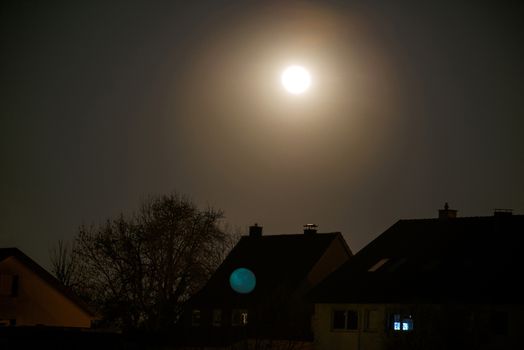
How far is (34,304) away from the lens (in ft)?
209

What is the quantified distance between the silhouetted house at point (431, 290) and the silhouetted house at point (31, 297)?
610 inches

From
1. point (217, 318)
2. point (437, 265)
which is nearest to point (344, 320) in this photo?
point (437, 265)

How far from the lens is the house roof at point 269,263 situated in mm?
75875

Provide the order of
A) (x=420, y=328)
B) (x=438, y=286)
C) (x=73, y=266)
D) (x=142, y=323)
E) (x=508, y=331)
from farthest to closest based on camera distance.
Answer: (x=73, y=266) < (x=142, y=323) < (x=438, y=286) < (x=508, y=331) < (x=420, y=328)

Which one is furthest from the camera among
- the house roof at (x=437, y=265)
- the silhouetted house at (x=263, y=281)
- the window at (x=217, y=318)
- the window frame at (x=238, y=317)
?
the window at (x=217, y=318)

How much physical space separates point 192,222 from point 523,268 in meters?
30.9

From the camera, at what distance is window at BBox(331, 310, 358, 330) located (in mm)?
60719

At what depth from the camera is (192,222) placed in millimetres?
79375

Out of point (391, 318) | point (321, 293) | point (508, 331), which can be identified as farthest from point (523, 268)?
point (321, 293)

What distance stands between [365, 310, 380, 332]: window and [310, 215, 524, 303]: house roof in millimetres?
815

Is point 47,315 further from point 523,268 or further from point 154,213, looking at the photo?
point 523,268

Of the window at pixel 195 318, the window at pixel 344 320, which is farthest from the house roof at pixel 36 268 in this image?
the window at pixel 344 320

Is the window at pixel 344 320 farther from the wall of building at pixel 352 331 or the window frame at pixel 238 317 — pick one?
the window frame at pixel 238 317

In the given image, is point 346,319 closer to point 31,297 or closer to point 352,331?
point 352,331
